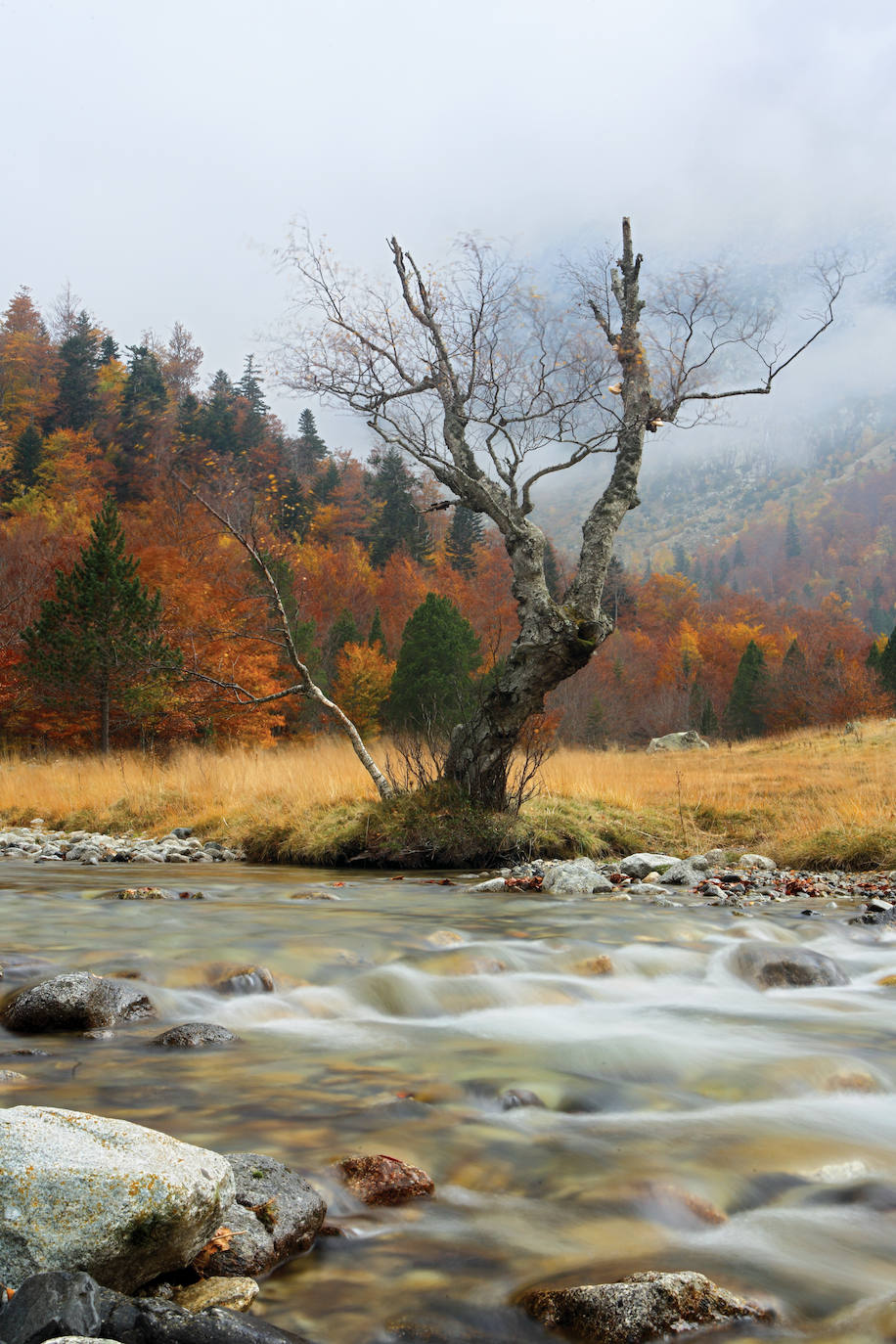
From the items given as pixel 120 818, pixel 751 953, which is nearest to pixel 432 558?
pixel 120 818

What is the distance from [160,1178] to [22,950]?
3340 millimetres

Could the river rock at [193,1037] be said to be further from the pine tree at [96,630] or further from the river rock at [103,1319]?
the pine tree at [96,630]

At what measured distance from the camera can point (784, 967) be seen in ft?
15.8

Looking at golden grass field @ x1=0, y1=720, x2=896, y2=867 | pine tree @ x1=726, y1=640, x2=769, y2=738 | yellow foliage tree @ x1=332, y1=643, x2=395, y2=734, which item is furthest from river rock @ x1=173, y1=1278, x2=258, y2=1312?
pine tree @ x1=726, y1=640, x2=769, y2=738

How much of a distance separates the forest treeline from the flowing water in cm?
740

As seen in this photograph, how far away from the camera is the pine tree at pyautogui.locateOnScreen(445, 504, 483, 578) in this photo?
5550 cm

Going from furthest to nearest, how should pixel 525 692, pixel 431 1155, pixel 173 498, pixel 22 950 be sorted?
1. pixel 173 498
2. pixel 525 692
3. pixel 22 950
4. pixel 431 1155

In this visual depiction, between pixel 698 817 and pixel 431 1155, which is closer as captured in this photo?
pixel 431 1155

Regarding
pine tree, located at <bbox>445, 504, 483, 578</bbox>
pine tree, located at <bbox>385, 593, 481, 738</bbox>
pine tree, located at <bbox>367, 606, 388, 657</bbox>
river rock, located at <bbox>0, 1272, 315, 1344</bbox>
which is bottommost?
river rock, located at <bbox>0, 1272, 315, 1344</bbox>

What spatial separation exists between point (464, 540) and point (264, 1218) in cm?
5591

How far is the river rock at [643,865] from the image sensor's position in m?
9.01

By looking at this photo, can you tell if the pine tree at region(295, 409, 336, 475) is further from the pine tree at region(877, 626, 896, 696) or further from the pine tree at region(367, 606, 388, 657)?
the pine tree at region(877, 626, 896, 696)

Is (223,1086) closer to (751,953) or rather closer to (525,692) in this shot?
(751,953)

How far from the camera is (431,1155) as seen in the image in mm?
2453
